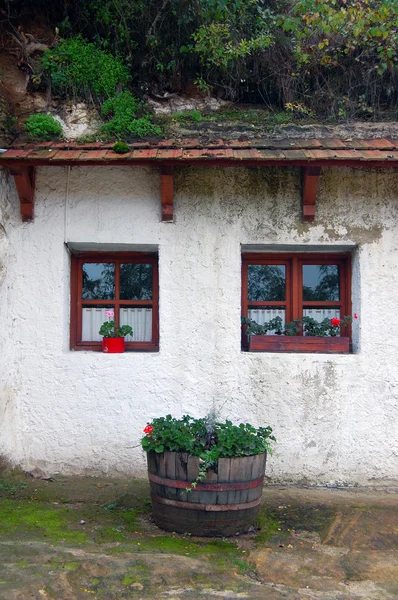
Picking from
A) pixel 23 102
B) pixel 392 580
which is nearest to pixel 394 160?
pixel 392 580

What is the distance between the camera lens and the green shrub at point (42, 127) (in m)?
6.28

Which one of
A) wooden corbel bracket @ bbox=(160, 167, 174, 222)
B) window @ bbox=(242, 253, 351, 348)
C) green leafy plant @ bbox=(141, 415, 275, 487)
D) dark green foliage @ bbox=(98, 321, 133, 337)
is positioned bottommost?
green leafy plant @ bbox=(141, 415, 275, 487)

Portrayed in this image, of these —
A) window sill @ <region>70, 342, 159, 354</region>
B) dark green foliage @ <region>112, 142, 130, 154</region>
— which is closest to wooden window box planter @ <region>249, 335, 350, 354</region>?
window sill @ <region>70, 342, 159, 354</region>

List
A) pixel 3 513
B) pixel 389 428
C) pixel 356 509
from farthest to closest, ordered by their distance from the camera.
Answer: pixel 389 428, pixel 356 509, pixel 3 513

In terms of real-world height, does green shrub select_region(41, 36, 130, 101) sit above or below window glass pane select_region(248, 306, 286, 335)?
above

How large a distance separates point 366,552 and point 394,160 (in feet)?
11.4

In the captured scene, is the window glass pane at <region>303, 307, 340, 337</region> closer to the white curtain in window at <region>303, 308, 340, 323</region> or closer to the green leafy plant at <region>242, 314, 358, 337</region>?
the white curtain in window at <region>303, 308, 340, 323</region>

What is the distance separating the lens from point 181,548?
4.34 m

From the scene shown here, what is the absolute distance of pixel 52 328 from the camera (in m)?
6.07

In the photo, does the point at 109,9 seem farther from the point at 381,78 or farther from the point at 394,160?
the point at 394,160

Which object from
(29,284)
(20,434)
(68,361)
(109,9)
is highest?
(109,9)

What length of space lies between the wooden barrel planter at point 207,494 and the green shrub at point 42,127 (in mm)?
3689

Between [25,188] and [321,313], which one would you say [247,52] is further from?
[321,313]

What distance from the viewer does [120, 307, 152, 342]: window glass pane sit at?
6.48 m
